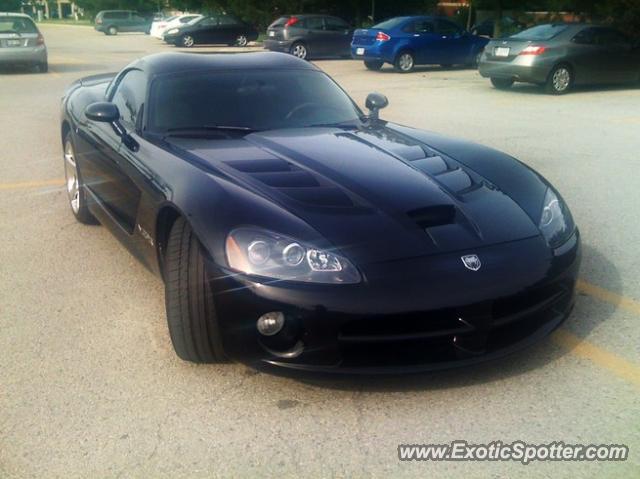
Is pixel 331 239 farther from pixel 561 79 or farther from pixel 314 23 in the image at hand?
pixel 314 23

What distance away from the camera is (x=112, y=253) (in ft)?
16.5

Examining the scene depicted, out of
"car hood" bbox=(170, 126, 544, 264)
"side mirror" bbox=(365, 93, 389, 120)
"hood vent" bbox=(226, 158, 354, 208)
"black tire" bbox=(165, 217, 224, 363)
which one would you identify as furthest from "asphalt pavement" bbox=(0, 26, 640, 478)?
"side mirror" bbox=(365, 93, 389, 120)

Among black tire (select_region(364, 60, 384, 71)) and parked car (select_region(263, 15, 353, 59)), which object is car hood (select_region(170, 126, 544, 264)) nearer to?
black tire (select_region(364, 60, 384, 71))

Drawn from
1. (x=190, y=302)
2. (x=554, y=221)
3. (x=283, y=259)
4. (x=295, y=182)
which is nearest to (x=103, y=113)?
(x=295, y=182)

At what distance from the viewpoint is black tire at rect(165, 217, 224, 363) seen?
3094mm

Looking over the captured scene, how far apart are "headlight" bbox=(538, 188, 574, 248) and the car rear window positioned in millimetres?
18246

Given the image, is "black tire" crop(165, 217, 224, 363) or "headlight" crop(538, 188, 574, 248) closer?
"black tire" crop(165, 217, 224, 363)

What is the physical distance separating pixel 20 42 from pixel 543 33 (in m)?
13.1

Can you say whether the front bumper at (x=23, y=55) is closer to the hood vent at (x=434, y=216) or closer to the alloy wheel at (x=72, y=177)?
the alloy wheel at (x=72, y=177)

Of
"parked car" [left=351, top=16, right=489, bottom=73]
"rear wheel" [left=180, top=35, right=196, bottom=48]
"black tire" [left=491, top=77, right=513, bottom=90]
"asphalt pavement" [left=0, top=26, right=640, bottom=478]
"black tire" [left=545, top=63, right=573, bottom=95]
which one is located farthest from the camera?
"rear wheel" [left=180, top=35, right=196, bottom=48]

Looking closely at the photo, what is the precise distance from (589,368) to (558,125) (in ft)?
26.2

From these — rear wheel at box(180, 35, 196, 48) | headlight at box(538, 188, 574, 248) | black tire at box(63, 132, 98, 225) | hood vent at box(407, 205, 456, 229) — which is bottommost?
rear wheel at box(180, 35, 196, 48)

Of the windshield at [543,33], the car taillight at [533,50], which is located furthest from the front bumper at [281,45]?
the car taillight at [533,50]

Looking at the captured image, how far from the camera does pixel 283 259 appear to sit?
2975 mm
